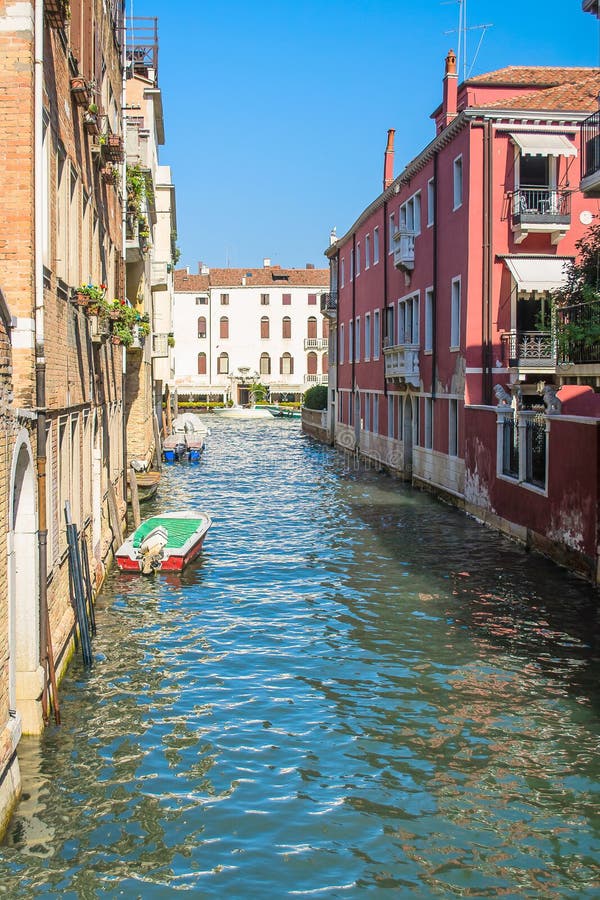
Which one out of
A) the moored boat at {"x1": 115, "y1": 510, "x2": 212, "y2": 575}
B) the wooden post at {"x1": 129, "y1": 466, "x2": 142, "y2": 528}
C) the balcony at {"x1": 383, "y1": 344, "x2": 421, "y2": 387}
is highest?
the balcony at {"x1": 383, "y1": 344, "x2": 421, "y2": 387}

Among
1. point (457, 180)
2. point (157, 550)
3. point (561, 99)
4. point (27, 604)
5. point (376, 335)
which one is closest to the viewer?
point (27, 604)

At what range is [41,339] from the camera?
8.31m

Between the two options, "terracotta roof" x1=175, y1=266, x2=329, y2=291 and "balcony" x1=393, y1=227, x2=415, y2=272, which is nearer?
"balcony" x1=393, y1=227, x2=415, y2=272

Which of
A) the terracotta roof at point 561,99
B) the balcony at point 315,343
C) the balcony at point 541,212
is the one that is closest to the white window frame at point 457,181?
the terracotta roof at point 561,99

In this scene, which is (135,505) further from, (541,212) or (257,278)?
(257,278)

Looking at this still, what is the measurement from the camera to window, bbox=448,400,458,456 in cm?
2447

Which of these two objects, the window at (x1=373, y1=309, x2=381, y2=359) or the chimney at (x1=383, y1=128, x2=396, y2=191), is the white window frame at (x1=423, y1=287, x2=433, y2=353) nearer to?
the window at (x1=373, y1=309, x2=381, y2=359)

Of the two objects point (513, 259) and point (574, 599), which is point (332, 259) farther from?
point (574, 599)

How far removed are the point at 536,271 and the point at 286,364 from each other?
61.0m

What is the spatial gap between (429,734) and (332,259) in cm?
4176

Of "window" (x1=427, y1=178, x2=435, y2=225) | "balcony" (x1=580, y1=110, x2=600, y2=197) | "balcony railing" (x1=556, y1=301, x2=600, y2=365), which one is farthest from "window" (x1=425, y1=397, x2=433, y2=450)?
"balcony" (x1=580, y1=110, x2=600, y2=197)

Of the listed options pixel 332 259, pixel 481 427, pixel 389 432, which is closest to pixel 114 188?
pixel 481 427

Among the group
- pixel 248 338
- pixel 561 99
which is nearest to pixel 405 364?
pixel 561 99

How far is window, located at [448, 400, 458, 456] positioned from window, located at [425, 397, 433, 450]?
7.42 ft
